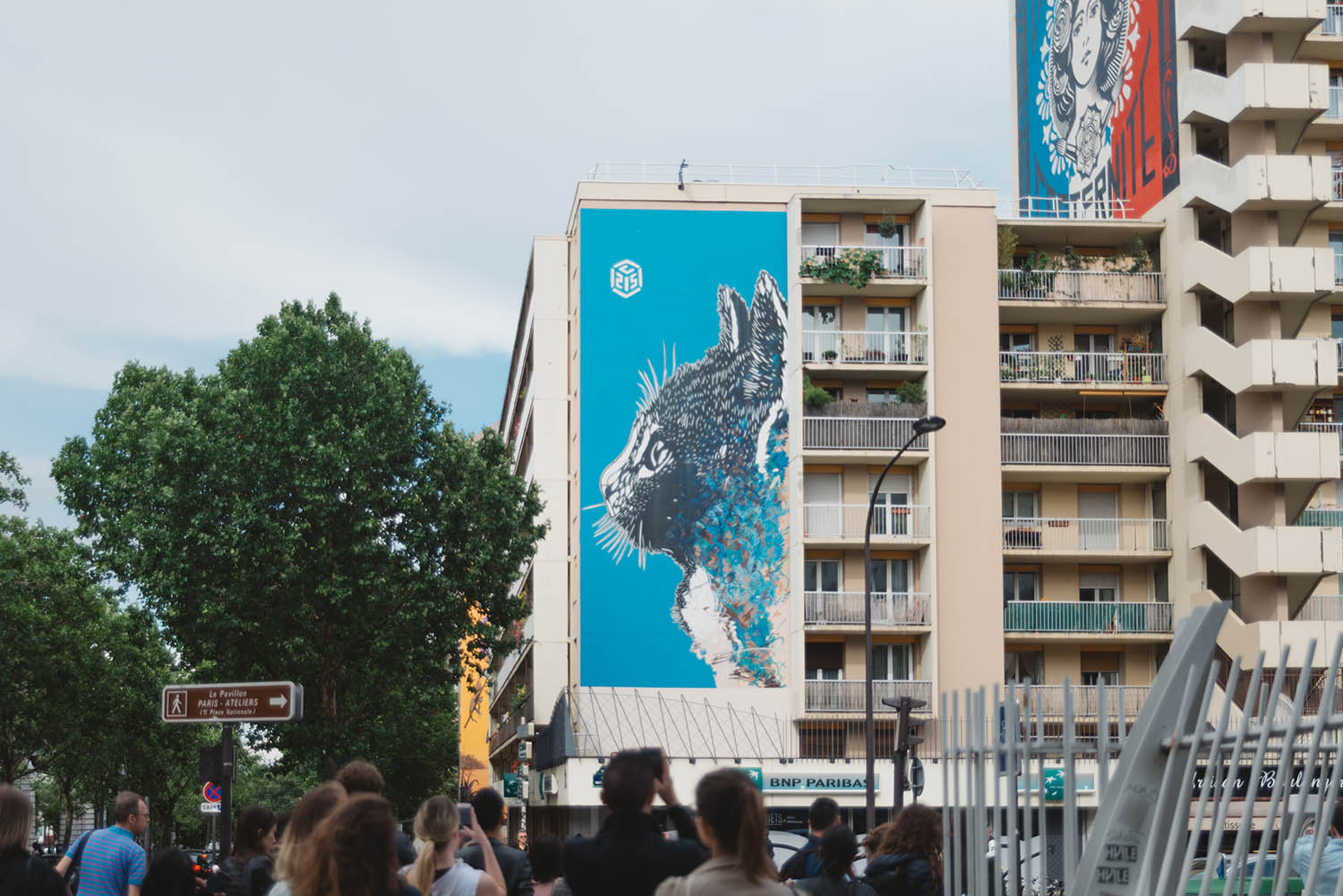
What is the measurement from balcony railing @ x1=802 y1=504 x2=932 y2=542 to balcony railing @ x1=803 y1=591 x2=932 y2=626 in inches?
59.8

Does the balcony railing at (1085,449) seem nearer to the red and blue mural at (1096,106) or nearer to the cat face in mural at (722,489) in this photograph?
the cat face in mural at (722,489)

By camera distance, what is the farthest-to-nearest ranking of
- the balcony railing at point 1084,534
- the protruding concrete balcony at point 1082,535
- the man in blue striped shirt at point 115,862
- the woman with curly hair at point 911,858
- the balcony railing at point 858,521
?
the balcony railing at point 1084,534 → the protruding concrete balcony at point 1082,535 → the balcony railing at point 858,521 → the man in blue striped shirt at point 115,862 → the woman with curly hair at point 911,858

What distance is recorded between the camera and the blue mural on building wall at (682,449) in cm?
4481

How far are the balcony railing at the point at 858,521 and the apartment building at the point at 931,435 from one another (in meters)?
0.09

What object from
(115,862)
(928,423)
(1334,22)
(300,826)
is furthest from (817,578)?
(300,826)

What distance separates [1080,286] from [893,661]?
1091 centimetres

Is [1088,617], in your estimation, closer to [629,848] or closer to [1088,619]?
[1088,619]

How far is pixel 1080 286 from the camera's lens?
151ft

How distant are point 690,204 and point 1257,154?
1423cm

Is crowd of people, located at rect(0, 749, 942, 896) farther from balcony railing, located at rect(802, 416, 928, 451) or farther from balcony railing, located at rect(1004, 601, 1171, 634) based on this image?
balcony railing, located at rect(1004, 601, 1171, 634)

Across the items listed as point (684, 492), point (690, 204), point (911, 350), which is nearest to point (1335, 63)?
point (911, 350)

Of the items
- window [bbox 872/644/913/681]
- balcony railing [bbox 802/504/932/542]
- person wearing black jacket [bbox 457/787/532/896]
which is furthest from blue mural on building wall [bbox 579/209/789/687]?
person wearing black jacket [bbox 457/787/532/896]

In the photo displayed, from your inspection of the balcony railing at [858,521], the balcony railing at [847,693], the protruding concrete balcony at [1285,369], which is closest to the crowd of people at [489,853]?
the balcony railing at [847,693]

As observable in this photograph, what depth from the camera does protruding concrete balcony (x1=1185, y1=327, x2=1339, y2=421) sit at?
41.9m
